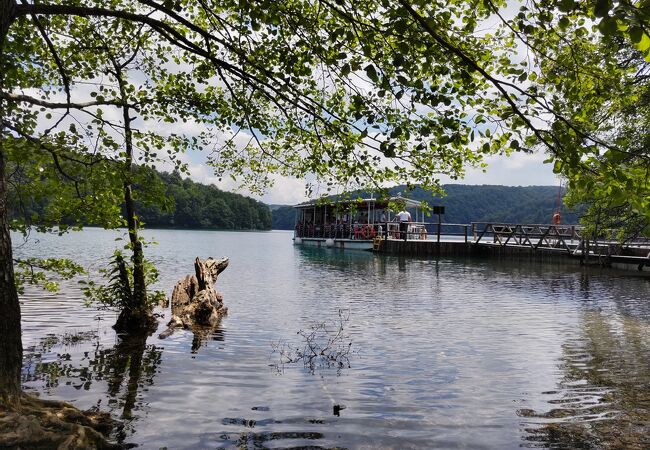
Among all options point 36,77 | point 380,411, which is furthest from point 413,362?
point 36,77

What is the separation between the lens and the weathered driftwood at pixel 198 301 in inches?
498

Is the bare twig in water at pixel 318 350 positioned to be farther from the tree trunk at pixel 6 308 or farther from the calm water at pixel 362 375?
the tree trunk at pixel 6 308

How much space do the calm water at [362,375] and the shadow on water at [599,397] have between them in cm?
3

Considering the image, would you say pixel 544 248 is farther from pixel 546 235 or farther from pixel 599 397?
pixel 599 397

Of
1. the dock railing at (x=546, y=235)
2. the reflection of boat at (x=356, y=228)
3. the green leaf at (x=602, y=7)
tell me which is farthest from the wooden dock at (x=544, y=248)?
the green leaf at (x=602, y=7)

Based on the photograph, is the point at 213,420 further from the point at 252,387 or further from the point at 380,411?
the point at 380,411

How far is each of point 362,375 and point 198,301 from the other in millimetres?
6421

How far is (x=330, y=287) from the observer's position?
22516 millimetres

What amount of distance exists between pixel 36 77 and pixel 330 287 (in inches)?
660

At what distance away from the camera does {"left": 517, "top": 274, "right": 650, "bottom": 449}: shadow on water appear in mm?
5510

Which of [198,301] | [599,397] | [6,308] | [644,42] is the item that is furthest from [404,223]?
[644,42]

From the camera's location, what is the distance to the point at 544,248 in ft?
139

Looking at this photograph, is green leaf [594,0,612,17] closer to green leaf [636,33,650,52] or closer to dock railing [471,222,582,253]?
green leaf [636,33,650,52]

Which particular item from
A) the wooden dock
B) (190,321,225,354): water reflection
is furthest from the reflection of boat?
(190,321,225,354): water reflection
